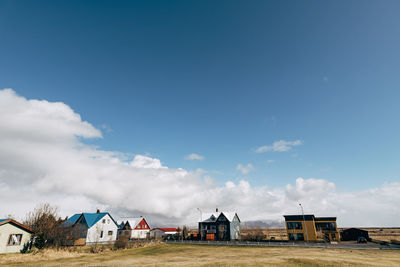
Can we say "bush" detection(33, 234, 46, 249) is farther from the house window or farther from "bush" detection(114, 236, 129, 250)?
"bush" detection(114, 236, 129, 250)

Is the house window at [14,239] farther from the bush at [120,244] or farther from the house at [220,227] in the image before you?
the house at [220,227]

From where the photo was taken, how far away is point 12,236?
3719cm

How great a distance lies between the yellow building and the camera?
63.0m

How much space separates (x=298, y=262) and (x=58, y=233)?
46357mm

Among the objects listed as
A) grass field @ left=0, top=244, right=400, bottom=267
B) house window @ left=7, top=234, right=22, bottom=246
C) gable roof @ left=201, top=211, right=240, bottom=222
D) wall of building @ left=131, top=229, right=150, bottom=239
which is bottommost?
wall of building @ left=131, top=229, right=150, bottom=239

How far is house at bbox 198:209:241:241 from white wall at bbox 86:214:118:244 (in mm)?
30995

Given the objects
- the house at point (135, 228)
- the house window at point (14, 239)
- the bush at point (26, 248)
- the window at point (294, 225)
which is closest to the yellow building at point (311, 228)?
the window at point (294, 225)

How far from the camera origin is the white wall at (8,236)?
117ft

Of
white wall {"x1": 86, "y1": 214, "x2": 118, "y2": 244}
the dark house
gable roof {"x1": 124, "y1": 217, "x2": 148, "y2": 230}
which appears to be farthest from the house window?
the dark house

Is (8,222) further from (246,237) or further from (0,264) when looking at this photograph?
(246,237)

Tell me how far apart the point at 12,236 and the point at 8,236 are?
0.64 metres

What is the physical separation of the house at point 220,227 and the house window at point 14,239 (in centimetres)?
5360

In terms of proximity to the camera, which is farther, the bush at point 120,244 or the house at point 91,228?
the house at point 91,228

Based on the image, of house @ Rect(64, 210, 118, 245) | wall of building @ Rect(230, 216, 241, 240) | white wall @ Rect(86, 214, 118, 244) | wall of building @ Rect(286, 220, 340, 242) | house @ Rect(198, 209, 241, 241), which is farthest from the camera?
wall of building @ Rect(230, 216, 241, 240)
